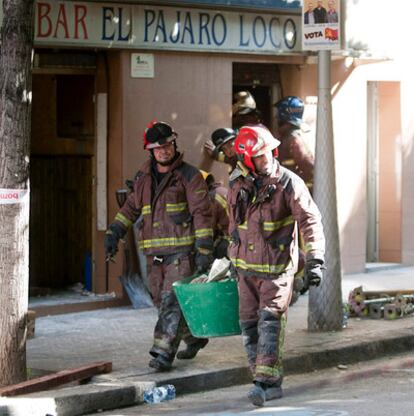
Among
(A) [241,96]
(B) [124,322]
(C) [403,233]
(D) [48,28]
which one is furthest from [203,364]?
(C) [403,233]

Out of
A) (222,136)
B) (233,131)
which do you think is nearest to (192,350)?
(222,136)

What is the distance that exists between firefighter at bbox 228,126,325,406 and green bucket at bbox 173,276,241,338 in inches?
6.5

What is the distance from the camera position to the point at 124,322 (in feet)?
38.9

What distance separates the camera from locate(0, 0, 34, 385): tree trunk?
8555mm

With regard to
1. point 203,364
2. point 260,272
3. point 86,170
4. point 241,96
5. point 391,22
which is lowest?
point 203,364

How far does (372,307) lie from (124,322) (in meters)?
2.40

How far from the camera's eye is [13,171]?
8.57 metres

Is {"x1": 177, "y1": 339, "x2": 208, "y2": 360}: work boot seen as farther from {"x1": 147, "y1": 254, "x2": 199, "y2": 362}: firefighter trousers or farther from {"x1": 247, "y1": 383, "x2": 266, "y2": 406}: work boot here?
{"x1": 247, "y1": 383, "x2": 266, "y2": 406}: work boot

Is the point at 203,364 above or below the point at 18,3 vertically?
below

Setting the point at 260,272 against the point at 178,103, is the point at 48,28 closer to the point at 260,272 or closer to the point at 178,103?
the point at 178,103

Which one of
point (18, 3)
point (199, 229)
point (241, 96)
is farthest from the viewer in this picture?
point (241, 96)

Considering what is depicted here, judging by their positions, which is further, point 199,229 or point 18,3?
point 199,229

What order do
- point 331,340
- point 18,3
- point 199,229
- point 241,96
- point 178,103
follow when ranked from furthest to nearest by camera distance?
point 241,96
point 178,103
point 331,340
point 199,229
point 18,3

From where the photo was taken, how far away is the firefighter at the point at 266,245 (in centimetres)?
851
